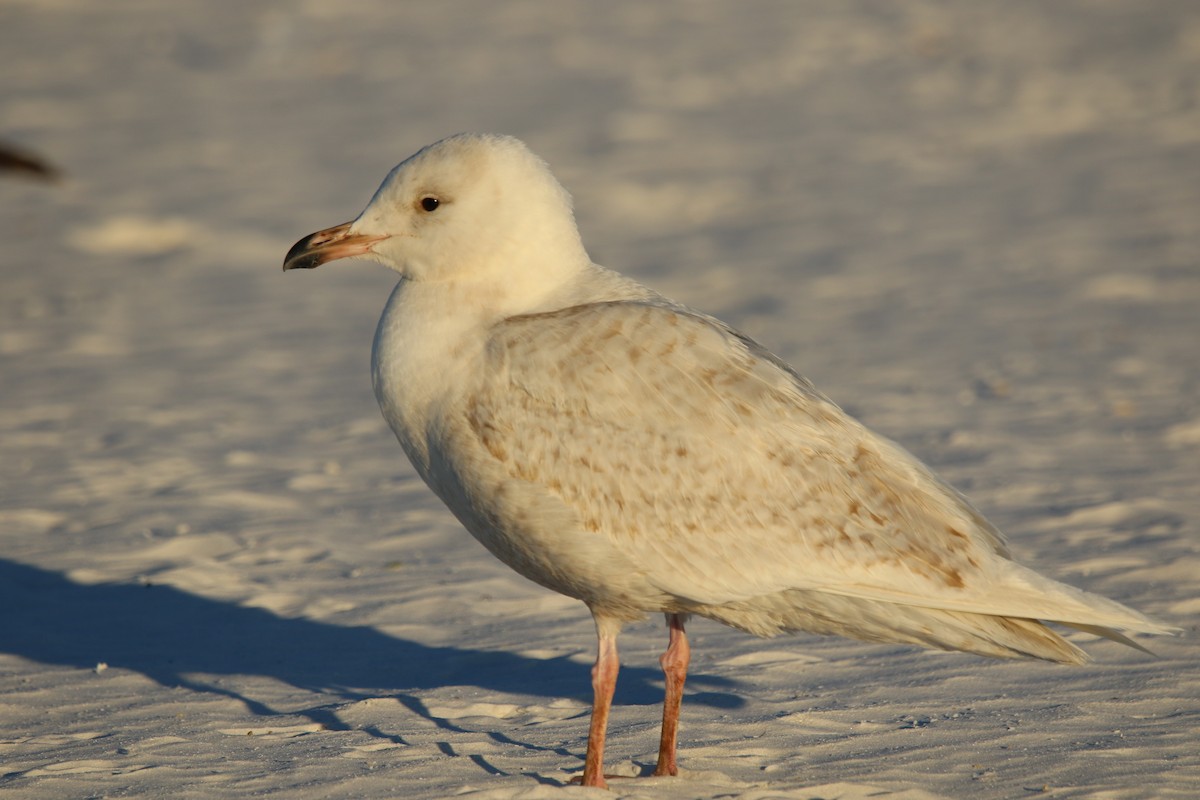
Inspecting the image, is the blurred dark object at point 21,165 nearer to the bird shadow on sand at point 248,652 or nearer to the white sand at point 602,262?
the white sand at point 602,262

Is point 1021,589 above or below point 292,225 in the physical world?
below

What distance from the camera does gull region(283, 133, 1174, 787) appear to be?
216 inches

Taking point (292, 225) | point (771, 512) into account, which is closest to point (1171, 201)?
point (292, 225)

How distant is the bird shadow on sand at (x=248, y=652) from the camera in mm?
7000

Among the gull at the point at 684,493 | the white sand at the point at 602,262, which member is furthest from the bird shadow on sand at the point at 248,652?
the gull at the point at 684,493

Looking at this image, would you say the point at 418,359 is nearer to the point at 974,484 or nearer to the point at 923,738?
the point at 923,738

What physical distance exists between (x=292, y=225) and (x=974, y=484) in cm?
897

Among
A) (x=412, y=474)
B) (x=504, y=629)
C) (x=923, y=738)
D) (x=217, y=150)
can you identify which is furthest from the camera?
(x=217, y=150)

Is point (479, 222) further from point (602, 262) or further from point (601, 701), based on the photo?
point (602, 262)

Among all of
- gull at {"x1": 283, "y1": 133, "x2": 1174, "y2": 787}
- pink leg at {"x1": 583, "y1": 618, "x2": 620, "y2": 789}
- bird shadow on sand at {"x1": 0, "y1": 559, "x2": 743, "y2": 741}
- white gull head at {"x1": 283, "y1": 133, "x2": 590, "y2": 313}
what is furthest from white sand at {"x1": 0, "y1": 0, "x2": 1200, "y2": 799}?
white gull head at {"x1": 283, "y1": 133, "x2": 590, "y2": 313}

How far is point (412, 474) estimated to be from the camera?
10383 mm

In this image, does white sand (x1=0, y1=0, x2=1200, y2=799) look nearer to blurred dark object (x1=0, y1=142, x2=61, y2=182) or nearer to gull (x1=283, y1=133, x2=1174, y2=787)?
gull (x1=283, y1=133, x2=1174, y2=787)

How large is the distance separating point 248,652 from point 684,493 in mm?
3076

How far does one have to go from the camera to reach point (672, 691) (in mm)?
5895
